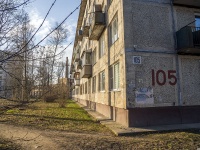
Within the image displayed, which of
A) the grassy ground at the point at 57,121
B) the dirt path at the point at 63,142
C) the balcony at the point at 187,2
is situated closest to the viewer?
the dirt path at the point at 63,142

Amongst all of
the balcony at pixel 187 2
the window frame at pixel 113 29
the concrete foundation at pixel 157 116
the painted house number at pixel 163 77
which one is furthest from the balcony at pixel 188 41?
the window frame at pixel 113 29

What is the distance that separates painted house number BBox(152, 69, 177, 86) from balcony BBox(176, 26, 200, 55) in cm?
125

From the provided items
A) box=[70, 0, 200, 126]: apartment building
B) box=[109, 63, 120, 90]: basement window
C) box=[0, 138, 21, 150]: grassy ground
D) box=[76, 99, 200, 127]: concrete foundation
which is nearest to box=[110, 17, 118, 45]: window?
box=[70, 0, 200, 126]: apartment building

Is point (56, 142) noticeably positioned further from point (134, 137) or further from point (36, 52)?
point (36, 52)

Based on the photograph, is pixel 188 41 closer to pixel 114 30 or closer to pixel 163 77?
pixel 163 77

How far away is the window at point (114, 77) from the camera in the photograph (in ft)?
37.2

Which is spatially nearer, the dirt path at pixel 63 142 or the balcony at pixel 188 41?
the dirt path at pixel 63 142

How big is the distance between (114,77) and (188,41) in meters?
4.45

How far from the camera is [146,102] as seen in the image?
939cm

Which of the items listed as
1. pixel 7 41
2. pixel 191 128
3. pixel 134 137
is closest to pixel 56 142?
pixel 134 137

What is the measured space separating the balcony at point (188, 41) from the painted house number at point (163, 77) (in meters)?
1.25

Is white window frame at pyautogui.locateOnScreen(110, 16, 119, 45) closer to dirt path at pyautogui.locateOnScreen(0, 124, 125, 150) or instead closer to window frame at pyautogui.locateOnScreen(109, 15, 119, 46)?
window frame at pyautogui.locateOnScreen(109, 15, 119, 46)

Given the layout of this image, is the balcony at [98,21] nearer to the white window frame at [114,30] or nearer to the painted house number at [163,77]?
the white window frame at [114,30]

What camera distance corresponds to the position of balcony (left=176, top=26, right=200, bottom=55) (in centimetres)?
959
